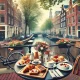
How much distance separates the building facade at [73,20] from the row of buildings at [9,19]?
6.30 feet

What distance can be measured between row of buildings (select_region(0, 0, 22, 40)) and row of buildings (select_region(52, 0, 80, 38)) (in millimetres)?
1364

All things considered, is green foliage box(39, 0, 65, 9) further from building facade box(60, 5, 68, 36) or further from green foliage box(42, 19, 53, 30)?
green foliage box(42, 19, 53, 30)

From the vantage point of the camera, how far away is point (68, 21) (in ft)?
17.4

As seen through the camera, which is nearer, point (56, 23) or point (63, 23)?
point (56, 23)

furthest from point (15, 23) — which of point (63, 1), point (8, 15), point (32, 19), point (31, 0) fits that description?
point (63, 1)

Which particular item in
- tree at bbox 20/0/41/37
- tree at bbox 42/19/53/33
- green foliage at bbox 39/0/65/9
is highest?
green foliage at bbox 39/0/65/9

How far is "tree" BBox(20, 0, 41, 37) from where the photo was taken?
15.7ft

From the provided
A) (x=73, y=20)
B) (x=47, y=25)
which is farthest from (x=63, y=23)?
(x=47, y=25)

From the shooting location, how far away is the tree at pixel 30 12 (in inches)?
188

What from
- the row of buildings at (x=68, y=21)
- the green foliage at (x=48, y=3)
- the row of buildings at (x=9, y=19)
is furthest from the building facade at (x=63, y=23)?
the row of buildings at (x=9, y=19)

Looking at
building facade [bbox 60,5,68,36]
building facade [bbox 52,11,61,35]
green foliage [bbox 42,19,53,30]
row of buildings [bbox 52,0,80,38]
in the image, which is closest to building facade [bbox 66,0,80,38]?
row of buildings [bbox 52,0,80,38]

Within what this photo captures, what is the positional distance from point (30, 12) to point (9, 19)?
859 millimetres

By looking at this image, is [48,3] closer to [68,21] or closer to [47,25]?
[47,25]

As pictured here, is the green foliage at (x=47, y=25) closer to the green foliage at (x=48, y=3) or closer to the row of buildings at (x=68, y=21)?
the row of buildings at (x=68, y=21)
